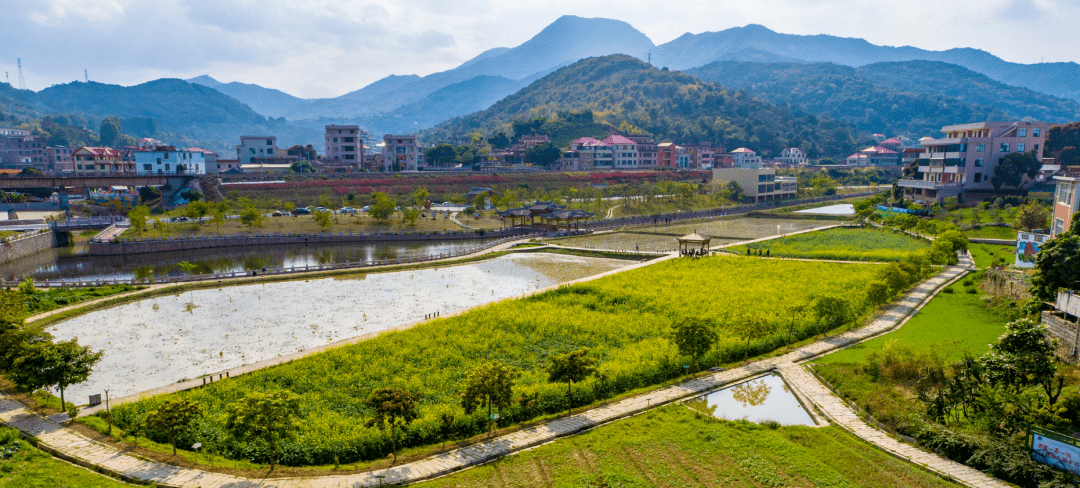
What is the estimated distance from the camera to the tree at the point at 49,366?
1841cm

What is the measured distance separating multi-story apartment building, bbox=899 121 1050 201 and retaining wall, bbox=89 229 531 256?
176 ft

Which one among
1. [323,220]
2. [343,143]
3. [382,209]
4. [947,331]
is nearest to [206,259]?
[323,220]

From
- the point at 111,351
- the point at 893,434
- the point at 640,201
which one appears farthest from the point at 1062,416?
the point at 640,201

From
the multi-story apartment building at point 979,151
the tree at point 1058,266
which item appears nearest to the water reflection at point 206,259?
the tree at point 1058,266

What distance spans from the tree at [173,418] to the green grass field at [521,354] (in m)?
0.73

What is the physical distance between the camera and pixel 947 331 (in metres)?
26.1

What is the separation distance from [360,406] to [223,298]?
2141cm

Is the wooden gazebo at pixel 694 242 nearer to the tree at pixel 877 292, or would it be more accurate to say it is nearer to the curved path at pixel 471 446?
the tree at pixel 877 292

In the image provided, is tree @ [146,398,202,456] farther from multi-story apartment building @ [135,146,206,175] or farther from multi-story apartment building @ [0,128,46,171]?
multi-story apartment building @ [0,128,46,171]

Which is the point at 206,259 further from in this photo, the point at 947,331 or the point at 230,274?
the point at 947,331

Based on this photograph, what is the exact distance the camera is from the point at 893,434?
1706cm

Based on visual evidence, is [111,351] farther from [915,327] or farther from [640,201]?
[640,201]

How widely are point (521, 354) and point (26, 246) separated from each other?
172 feet

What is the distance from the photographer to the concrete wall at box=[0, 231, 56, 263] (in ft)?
158
